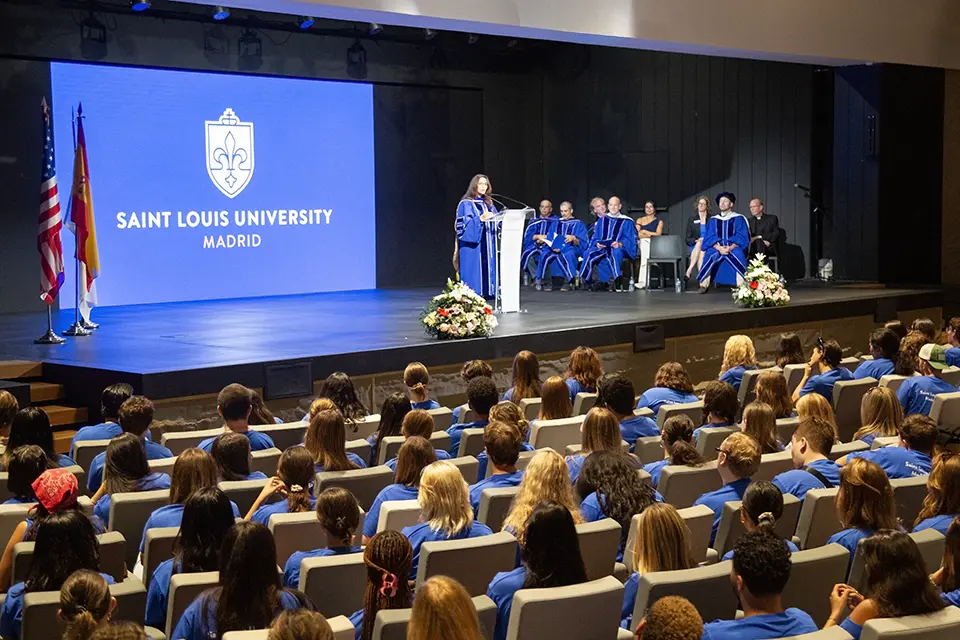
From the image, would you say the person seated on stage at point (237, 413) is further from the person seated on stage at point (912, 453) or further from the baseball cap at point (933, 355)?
the baseball cap at point (933, 355)

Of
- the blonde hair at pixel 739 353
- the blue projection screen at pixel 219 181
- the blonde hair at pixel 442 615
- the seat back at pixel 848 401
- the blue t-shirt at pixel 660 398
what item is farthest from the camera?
the blue projection screen at pixel 219 181

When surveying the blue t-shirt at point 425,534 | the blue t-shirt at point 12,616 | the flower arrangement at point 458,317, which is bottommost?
the blue t-shirt at point 12,616

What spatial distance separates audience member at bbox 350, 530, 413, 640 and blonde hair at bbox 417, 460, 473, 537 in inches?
22.9

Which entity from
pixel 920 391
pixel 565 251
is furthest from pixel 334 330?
pixel 565 251

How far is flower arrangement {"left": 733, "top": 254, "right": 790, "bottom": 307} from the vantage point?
11242mm

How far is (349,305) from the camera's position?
41.7 feet

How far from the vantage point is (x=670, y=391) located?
6.64 m

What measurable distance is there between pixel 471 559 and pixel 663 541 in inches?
23.2

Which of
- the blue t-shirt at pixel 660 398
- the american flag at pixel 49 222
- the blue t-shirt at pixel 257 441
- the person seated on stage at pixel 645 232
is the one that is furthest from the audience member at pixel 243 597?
the person seated on stage at pixel 645 232

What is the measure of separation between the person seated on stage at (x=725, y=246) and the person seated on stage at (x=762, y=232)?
254 mm

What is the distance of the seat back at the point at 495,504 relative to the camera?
437 centimetres

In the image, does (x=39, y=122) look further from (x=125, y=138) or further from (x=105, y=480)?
(x=105, y=480)

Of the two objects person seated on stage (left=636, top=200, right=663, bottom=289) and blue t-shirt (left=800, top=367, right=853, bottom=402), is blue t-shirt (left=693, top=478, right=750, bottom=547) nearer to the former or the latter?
blue t-shirt (left=800, top=367, right=853, bottom=402)

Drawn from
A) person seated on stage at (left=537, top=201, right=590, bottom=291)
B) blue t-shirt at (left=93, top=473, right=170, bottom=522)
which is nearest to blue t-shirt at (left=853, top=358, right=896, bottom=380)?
blue t-shirt at (left=93, top=473, right=170, bottom=522)
